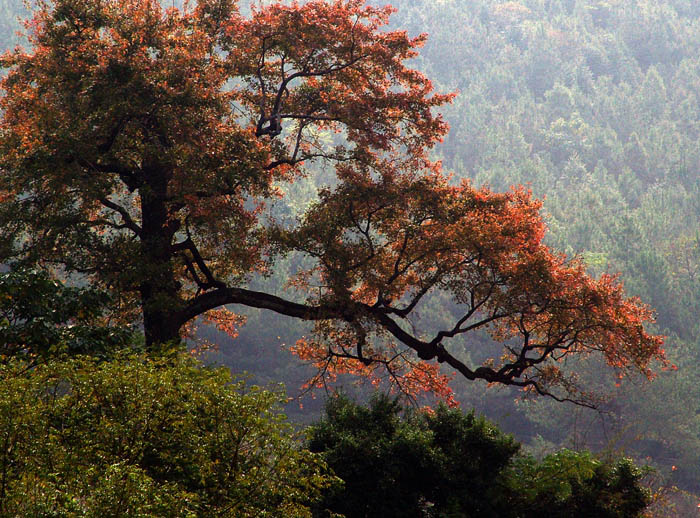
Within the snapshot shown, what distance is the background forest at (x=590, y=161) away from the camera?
35375 mm

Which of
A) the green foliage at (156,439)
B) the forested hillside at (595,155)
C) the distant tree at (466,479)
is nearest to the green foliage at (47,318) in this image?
the green foliage at (156,439)

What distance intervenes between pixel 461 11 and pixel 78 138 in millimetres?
98437

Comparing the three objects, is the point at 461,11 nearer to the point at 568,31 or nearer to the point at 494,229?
the point at 568,31

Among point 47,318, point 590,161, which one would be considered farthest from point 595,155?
point 47,318

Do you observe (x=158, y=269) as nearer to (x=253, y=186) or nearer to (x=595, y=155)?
(x=253, y=186)

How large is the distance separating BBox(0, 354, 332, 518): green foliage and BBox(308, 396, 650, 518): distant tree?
2.71 m

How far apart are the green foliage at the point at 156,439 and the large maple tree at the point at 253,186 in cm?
486

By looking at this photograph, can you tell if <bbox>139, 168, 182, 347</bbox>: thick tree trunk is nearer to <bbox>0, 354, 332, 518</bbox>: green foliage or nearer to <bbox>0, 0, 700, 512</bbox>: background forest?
<bbox>0, 354, 332, 518</bbox>: green foliage

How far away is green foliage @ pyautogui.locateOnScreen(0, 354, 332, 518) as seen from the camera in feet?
20.5

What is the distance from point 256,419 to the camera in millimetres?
7340

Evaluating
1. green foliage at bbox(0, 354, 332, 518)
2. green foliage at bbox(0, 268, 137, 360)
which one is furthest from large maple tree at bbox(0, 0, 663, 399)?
green foliage at bbox(0, 354, 332, 518)

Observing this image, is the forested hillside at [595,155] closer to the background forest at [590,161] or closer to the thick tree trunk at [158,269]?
→ the background forest at [590,161]

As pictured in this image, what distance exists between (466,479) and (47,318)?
21.2 ft

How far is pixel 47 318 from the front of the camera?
10.3m
